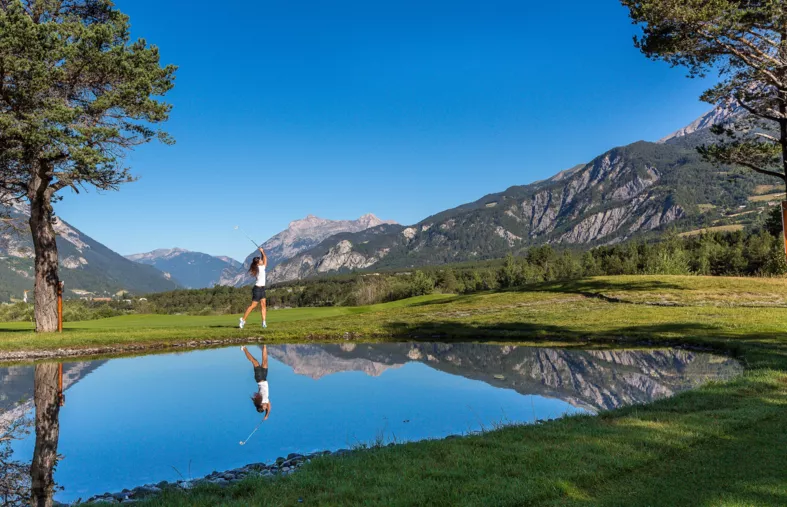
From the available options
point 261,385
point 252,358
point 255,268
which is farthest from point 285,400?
point 255,268

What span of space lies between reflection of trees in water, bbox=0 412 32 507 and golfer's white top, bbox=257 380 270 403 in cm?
440

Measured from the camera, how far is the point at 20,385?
1302 cm

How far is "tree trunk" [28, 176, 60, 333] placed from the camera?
2062cm

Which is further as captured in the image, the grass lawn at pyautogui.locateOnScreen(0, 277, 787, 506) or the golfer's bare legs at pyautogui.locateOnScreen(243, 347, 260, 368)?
the golfer's bare legs at pyautogui.locateOnScreen(243, 347, 260, 368)

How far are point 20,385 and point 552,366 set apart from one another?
14.7 m

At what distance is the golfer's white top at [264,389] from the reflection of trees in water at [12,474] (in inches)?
173

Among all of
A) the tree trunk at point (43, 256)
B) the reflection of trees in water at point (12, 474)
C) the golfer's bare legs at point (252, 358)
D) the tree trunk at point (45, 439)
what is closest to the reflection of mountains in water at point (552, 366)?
the golfer's bare legs at point (252, 358)

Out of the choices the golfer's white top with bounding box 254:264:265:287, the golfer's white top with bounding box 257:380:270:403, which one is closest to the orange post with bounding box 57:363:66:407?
the golfer's white top with bounding box 257:380:270:403

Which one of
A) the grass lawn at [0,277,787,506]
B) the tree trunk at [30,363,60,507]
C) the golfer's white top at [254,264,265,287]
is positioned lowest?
the tree trunk at [30,363,60,507]

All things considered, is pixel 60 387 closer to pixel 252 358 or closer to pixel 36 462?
pixel 252 358

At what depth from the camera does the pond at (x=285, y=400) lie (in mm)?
7930

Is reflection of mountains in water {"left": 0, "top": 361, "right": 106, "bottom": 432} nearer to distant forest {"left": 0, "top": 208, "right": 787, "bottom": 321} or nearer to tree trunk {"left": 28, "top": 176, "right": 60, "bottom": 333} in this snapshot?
tree trunk {"left": 28, "top": 176, "right": 60, "bottom": 333}

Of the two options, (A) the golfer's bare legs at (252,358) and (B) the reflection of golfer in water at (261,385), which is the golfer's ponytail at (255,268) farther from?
(B) the reflection of golfer in water at (261,385)

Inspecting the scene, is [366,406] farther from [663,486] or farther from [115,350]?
[115,350]
